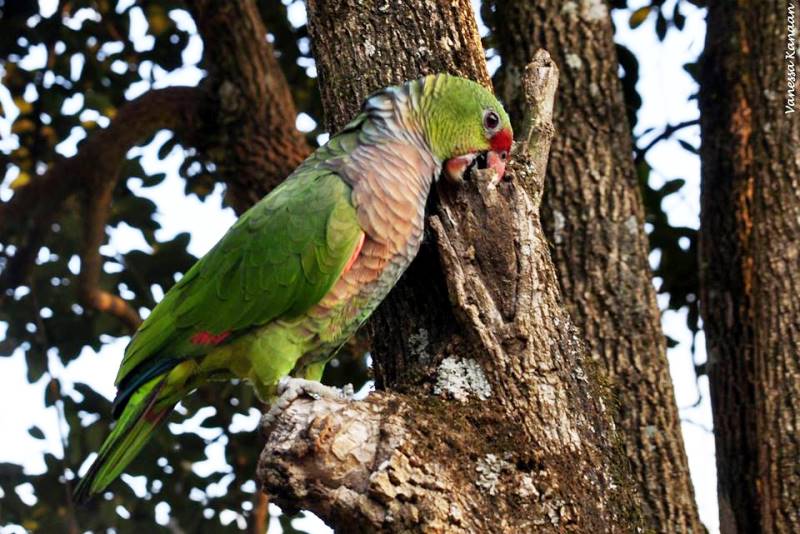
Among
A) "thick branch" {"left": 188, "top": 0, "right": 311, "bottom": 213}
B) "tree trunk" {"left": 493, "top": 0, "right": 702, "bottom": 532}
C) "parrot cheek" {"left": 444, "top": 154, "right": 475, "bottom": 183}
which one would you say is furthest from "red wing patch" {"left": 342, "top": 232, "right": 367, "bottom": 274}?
"thick branch" {"left": 188, "top": 0, "right": 311, "bottom": 213}

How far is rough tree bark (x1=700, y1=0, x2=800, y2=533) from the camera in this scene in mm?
3182

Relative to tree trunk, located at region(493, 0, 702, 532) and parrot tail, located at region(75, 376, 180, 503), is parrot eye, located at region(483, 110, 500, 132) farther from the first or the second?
parrot tail, located at region(75, 376, 180, 503)

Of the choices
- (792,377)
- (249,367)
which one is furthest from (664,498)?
(249,367)

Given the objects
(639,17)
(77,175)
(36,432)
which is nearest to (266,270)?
(77,175)

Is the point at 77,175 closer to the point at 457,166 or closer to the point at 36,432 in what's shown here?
the point at 36,432

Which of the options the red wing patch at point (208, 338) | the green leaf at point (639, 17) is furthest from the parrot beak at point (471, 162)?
the green leaf at point (639, 17)

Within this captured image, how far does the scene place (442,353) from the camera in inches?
92.7

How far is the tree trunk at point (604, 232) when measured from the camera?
3.27 metres

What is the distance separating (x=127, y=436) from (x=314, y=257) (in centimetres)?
70

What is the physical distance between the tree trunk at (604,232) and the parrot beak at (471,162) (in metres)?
0.89

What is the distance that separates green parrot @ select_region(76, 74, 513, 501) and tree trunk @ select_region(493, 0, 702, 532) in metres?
0.88

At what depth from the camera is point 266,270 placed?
2.57 meters

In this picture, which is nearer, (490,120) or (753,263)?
(490,120)

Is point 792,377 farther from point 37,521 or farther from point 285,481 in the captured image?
point 37,521
